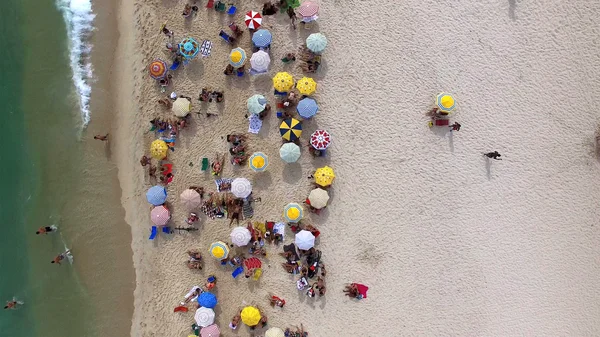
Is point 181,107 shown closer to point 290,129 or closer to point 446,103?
point 290,129

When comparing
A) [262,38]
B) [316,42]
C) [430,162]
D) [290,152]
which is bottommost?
[430,162]

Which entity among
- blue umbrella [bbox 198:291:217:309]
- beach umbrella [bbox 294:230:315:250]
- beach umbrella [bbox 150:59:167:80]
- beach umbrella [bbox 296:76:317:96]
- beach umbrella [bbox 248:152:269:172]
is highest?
beach umbrella [bbox 150:59:167:80]

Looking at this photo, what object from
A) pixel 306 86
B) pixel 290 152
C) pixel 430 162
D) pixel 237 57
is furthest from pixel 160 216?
pixel 430 162

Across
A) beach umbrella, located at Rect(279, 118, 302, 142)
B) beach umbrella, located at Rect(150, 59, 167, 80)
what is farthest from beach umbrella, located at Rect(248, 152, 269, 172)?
beach umbrella, located at Rect(150, 59, 167, 80)

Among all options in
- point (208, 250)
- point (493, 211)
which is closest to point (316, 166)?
point (208, 250)

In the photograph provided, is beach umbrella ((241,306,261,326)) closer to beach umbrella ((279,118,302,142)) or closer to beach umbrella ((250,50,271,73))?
beach umbrella ((279,118,302,142))

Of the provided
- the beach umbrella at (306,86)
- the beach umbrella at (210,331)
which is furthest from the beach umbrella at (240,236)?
the beach umbrella at (306,86)
